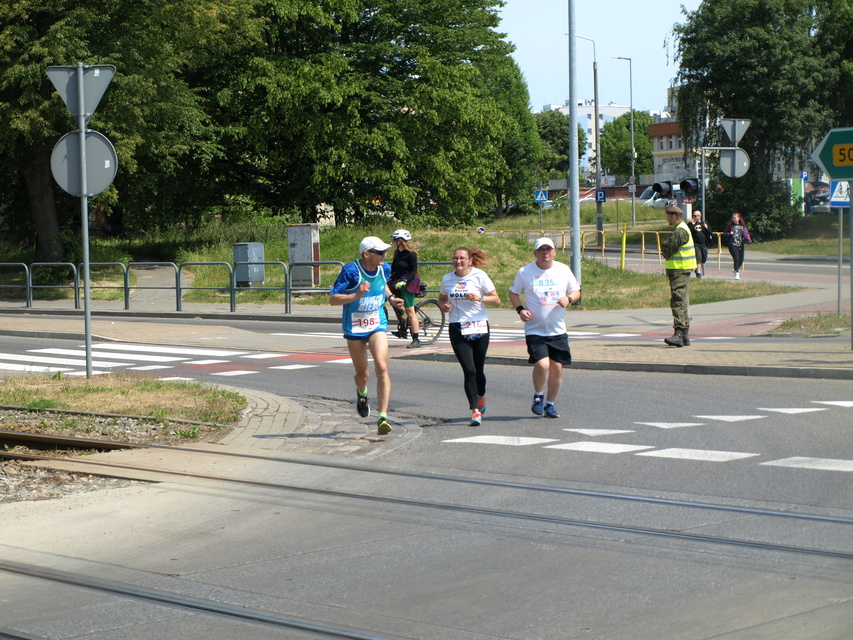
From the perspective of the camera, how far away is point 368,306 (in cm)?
959

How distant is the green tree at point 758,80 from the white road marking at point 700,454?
45885mm

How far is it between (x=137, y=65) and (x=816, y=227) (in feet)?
114

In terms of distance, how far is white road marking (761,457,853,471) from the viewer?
770cm

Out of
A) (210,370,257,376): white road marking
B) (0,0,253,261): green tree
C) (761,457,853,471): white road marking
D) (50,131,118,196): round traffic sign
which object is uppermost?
(0,0,253,261): green tree

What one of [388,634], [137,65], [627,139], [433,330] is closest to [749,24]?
[137,65]

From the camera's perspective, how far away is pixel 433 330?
709 inches

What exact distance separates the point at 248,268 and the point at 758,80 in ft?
109

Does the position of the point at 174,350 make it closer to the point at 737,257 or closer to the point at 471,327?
the point at 471,327

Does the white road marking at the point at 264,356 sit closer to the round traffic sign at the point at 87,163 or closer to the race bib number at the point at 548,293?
the round traffic sign at the point at 87,163

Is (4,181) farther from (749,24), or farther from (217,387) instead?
(749,24)

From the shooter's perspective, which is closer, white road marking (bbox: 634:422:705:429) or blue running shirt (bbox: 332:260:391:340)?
blue running shirt (bbox: 332:260:391:340)

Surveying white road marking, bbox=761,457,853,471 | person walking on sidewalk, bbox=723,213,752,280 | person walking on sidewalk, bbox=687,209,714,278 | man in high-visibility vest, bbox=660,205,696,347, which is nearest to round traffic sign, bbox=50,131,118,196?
white road marking, bbox=761,457,853,471

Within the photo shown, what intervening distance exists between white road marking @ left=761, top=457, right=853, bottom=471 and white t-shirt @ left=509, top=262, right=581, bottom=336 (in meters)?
2.95

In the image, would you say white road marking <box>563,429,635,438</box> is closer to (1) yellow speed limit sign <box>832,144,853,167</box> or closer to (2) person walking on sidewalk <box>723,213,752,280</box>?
(1) yellow speed limit sign <box>832,144,853,167</box>
